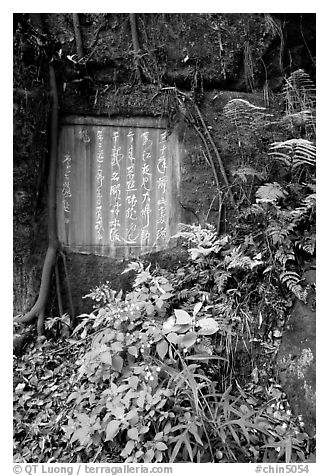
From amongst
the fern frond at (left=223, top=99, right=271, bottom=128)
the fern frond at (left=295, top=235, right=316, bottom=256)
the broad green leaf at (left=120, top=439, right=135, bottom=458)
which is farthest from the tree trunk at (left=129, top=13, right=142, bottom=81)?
the broad green leaf at (left=120, top=439, right=135, bottom=458)

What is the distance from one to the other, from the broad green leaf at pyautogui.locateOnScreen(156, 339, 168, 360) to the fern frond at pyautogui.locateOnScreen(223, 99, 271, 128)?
268 centimetres

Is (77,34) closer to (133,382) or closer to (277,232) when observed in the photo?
(277,232)

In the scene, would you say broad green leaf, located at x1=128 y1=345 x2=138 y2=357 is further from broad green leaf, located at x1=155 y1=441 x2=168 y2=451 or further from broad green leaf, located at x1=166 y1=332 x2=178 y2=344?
broad green leaf, located at x1=155 y1=441 x2=168 y2=451

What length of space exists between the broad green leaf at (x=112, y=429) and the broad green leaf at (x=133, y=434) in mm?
91

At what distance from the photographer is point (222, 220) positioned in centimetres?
423

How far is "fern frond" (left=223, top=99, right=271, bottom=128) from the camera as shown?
13.8 ft

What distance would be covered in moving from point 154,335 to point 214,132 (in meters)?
2.51

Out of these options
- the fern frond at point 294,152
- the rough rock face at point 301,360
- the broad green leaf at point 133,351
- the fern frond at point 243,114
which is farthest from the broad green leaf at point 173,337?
the fern frond at point 243,114

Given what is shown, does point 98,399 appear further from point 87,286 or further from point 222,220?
point 222,220

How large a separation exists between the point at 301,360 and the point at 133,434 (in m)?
1.50

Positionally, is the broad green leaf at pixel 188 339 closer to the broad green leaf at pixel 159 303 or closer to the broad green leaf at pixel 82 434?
the broad green leaf at pixel 159 303

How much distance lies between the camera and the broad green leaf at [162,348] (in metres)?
2.89

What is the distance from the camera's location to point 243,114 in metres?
4.27

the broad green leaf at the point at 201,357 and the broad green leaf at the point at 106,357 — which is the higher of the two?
the broad green leaf at the point at 106,357
